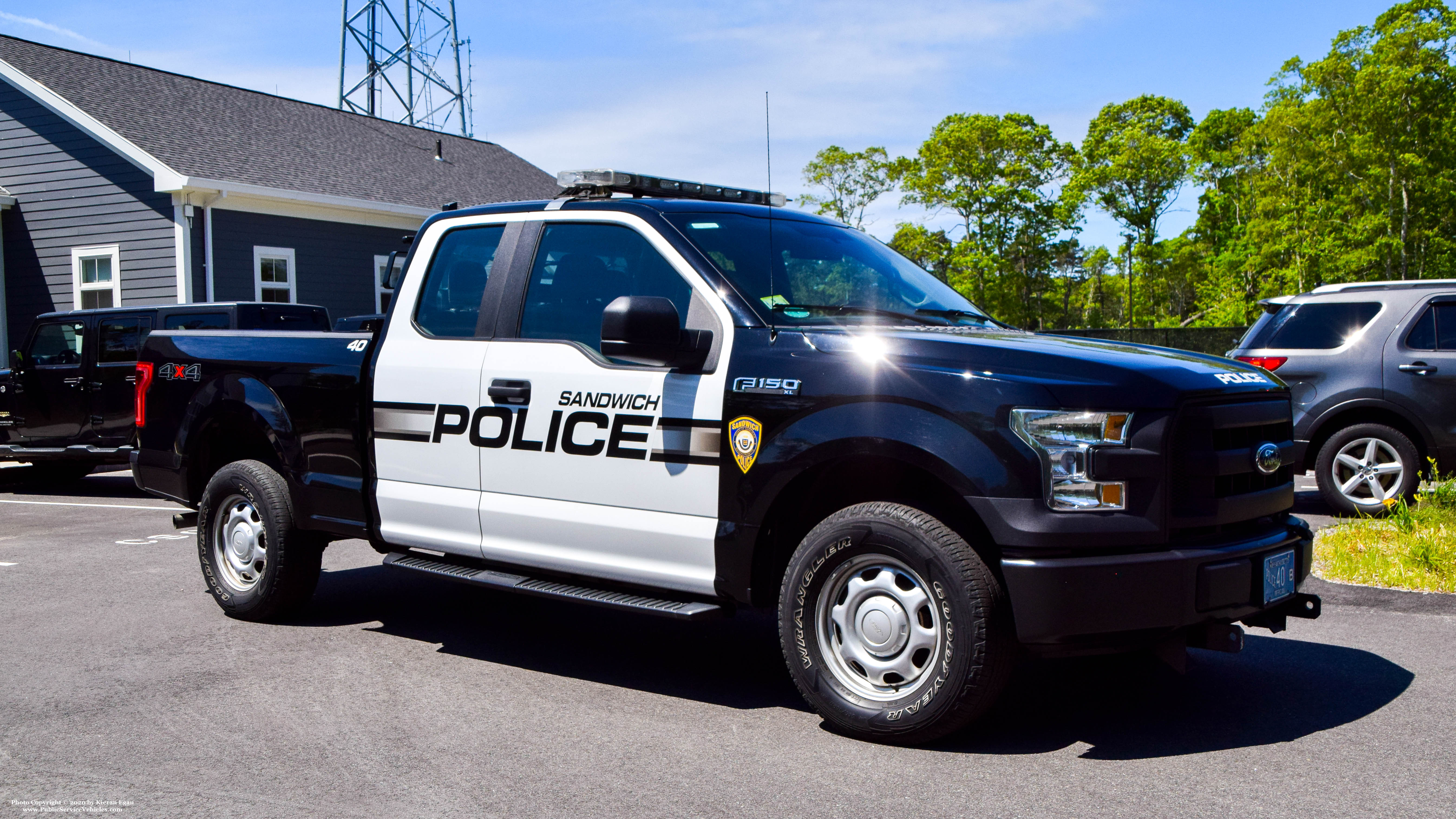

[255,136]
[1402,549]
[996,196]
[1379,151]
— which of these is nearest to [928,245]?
[996,196]

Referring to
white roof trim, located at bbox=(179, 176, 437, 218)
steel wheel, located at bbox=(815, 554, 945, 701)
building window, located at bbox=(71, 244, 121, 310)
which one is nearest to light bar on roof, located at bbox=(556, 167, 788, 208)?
steel wheel, located at bbox=(815, 554, 945, 701)

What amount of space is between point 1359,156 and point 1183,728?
1546 inches

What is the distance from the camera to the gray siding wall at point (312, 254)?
20797 millimetres

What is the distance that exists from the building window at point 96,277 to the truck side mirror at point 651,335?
62.9 feet

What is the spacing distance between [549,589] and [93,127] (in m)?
19.4

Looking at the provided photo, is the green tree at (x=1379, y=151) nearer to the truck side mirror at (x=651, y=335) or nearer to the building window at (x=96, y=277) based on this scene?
the building window at (x=96, y=277)

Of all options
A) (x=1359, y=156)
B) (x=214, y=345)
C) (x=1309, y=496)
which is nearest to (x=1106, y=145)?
(x=1359, y=156)

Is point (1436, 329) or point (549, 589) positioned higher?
point (1436, 329)

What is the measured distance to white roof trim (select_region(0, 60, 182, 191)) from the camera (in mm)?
19812

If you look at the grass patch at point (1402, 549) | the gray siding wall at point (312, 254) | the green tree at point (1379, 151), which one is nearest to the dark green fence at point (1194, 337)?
the green tree at point (1379, 151)

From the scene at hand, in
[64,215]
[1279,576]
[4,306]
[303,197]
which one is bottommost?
[1279,576]

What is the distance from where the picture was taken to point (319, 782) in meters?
4.05

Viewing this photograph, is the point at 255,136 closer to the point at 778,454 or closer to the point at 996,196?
the point at 778,454

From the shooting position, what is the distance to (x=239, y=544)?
6648 millimetres
